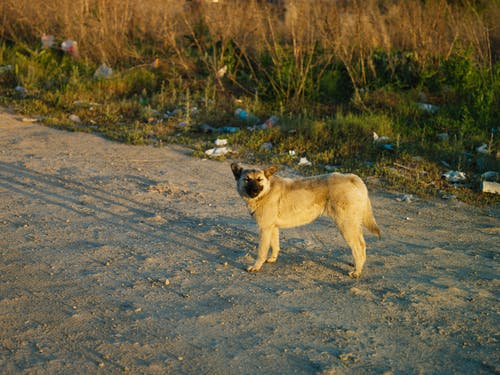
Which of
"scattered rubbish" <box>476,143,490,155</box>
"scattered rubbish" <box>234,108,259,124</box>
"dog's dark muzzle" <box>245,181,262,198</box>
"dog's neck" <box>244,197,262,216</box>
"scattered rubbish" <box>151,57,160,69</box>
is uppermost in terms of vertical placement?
"dog's dark muzzle" <box>245,181,262,198</box>

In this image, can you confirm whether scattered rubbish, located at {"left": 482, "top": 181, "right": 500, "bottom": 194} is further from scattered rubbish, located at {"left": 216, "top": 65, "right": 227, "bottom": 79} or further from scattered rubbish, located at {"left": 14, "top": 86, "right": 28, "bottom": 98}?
scattered rubbish, located at {"left": 14, "top": 86, "right": 28, "bottom": 98}

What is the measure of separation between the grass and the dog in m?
3.22

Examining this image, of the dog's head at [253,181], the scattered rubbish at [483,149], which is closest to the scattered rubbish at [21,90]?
the dog's head at [253,181]

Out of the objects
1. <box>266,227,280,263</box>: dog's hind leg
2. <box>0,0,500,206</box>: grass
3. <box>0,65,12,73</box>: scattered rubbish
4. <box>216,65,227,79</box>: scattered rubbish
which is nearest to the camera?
<box>266,227,280,263</box>: dog's hind leg

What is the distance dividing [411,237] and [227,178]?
291cm

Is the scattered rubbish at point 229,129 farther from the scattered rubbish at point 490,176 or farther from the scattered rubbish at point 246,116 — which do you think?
the scattered rubbish at point 490,176

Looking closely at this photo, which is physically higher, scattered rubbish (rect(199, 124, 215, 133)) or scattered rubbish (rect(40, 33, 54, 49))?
scattered rubbish (rect(40, 33, 54, 49))

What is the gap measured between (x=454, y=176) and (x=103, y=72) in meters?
8.32

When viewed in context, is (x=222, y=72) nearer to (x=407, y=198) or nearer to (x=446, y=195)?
(x=407, y=198)

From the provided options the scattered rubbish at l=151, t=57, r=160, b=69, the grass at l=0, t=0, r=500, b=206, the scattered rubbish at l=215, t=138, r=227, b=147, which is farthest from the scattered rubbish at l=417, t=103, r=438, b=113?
the scattered rubbish at l=151, t=57, r=160, b=69

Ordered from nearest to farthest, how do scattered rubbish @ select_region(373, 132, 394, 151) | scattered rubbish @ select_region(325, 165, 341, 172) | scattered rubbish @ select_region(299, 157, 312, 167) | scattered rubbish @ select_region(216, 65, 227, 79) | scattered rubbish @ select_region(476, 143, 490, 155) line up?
scattered rubbish @ select_region(325, 165, 341, 172)
scattered rubbish @ select_region(299, 157, 312, 167)
scattered rubbish @ select_region(476, 143, 490, 155)
scattered rubbish @ select_region(373, 132, 394, 151)
scattered rubbish @ select_region(216, 65, 227, 79)

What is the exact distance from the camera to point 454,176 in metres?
8.55

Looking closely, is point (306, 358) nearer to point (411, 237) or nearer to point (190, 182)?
point (411, 237)

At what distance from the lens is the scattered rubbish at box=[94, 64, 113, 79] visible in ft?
43.5
